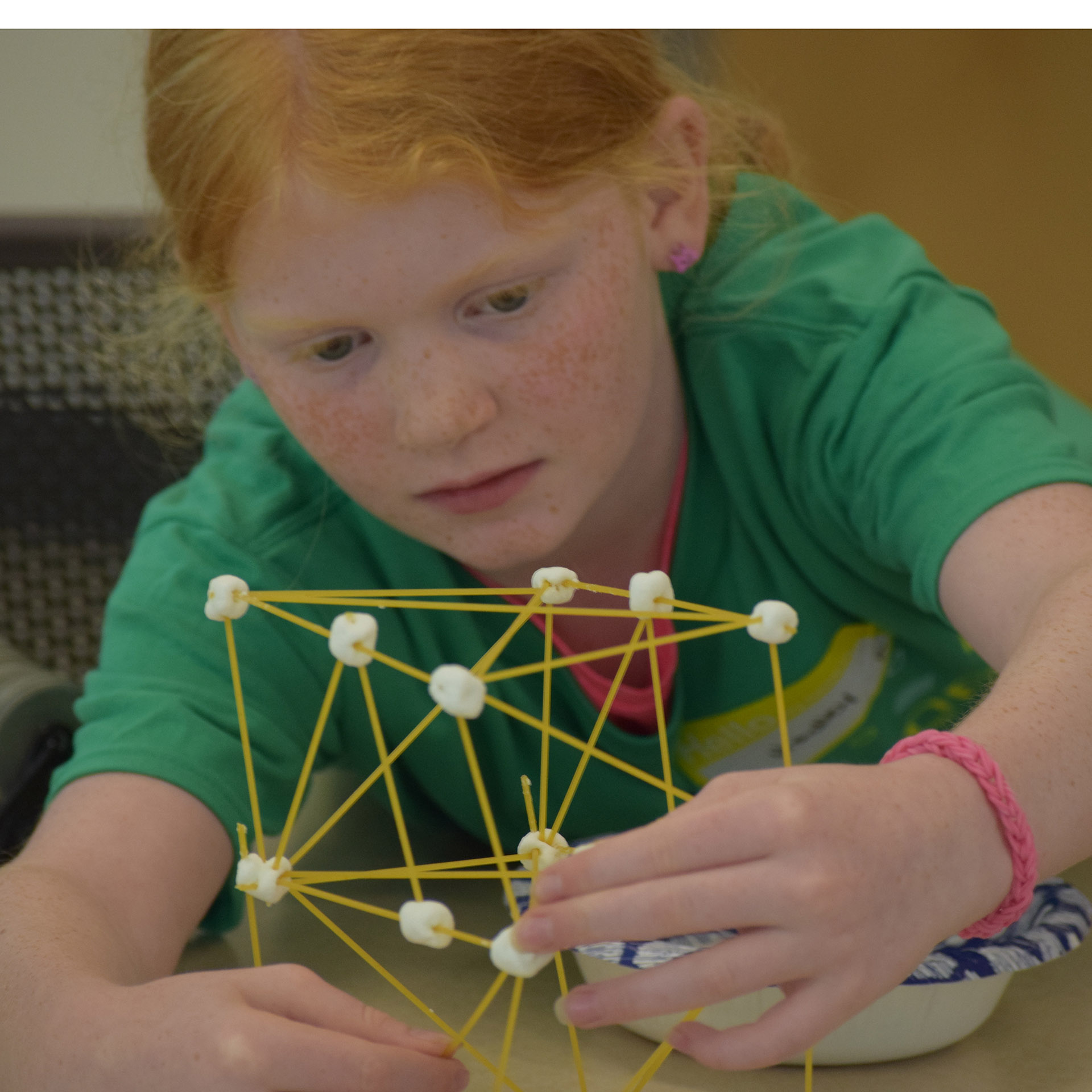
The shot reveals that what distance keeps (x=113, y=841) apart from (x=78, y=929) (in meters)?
0.05

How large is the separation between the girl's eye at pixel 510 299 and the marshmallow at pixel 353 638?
0.20 metres

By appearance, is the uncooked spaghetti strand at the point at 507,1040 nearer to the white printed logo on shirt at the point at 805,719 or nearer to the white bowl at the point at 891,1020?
the white bowl at the point at 891,1020

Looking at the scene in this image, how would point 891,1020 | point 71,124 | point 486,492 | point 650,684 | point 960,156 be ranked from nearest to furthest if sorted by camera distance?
point 891,1020, point 486,492, point 650,684, point 71,124, point 960,156

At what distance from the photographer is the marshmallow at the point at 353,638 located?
0.99 ft

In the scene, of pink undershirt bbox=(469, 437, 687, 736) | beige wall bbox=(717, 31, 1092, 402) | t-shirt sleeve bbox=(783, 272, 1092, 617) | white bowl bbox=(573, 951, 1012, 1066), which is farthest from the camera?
beige wall bbox=(717, 31, 1092, 402)

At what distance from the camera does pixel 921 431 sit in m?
0.54

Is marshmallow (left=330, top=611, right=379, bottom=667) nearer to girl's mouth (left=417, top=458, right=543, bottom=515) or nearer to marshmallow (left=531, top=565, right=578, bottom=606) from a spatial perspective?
marshmallow (left=531, top=565, right=578, bottom=606)

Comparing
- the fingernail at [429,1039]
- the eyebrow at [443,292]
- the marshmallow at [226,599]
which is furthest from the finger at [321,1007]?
the eyebrow at [443,292]

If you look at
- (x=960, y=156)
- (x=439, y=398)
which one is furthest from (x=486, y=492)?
Answer: (x=960, y=156)

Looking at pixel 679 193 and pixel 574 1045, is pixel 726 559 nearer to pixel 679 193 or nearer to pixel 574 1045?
pixel 679 193

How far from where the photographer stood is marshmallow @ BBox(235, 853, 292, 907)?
0.33 metres

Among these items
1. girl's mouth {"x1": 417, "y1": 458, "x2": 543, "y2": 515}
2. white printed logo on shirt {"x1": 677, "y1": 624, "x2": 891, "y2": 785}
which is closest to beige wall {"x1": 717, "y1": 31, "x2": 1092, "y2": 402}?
white printed logo on shirt {"x1": 677, "y1": 624, "x2": 891, "y2": 785}

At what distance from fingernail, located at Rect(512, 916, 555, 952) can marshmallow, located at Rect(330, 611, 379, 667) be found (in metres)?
0.07

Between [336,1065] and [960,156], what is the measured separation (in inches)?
42.0
